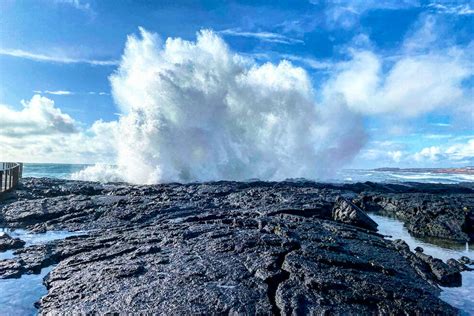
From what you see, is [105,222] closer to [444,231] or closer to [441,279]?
[441,279]

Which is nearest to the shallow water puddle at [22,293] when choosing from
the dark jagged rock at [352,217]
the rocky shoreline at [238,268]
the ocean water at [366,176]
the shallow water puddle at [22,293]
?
the shallow water puddle at [22,293]

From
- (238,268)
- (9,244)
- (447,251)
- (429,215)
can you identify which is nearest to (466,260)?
(447,251)

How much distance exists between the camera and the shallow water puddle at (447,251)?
297 inches

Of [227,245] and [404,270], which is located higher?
[227,245]

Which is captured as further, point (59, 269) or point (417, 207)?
point (417, 207)

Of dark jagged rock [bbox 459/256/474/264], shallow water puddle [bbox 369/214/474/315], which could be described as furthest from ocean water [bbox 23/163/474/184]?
dark jagged rock [bbox 459/256/474/264]

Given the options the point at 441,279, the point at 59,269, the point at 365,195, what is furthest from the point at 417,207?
the point at 59,269

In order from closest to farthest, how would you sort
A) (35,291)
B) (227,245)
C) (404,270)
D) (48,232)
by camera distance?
(35,291) < (404,270) < (227,245) < (48,232)

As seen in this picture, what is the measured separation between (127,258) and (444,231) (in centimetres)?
1411

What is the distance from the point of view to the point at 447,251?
40.9 ft

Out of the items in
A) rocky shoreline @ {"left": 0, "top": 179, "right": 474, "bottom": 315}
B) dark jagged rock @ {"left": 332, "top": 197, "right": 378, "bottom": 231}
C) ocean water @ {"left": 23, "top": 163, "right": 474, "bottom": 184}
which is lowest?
rocky shoreline @ {"left": 0, "top": 179, "right": 474, "bottom": 315}

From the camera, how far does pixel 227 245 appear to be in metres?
9.00

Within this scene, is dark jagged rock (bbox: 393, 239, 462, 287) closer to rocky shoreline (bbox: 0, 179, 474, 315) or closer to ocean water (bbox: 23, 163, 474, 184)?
rocky shoreline (bbox: 0, 179, 474, 315)

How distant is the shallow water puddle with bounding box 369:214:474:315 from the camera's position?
7.55 metres
